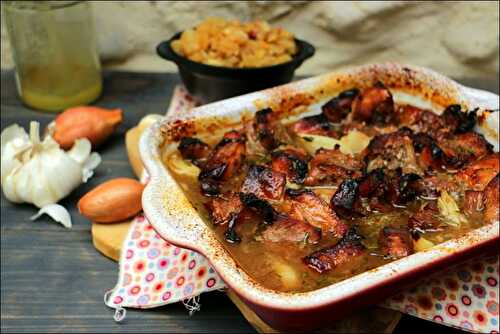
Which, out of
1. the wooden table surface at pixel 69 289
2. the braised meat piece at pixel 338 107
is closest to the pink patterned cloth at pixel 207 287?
the wooden table surface at pixel 69 289

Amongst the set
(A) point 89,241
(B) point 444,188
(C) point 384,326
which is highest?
(B) point 444,188

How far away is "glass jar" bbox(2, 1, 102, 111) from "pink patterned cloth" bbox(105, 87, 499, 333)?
761 millimetres

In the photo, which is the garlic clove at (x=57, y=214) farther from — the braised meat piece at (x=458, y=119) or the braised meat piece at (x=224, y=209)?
the braised meat piece at (x=458, y=119)

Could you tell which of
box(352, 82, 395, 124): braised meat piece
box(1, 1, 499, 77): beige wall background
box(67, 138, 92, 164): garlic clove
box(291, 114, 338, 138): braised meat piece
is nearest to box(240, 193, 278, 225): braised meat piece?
box(291, 114, 338, 138): braised meat piece

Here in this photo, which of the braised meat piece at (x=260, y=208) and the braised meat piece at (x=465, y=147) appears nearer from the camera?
the braised meat piece at (x=260, y=208)

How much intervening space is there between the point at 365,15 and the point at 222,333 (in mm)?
1303

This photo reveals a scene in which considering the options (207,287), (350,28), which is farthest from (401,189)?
(350,28)

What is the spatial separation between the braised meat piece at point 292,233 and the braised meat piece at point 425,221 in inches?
7.1

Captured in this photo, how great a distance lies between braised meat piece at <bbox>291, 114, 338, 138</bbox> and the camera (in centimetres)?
142

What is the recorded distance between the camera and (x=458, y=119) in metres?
1.41

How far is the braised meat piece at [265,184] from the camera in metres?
1.18

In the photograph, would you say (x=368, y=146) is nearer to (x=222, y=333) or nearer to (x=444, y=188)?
(x=444, y=188)

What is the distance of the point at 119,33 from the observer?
218 cm

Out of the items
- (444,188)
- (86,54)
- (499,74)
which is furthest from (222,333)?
(499,74)
